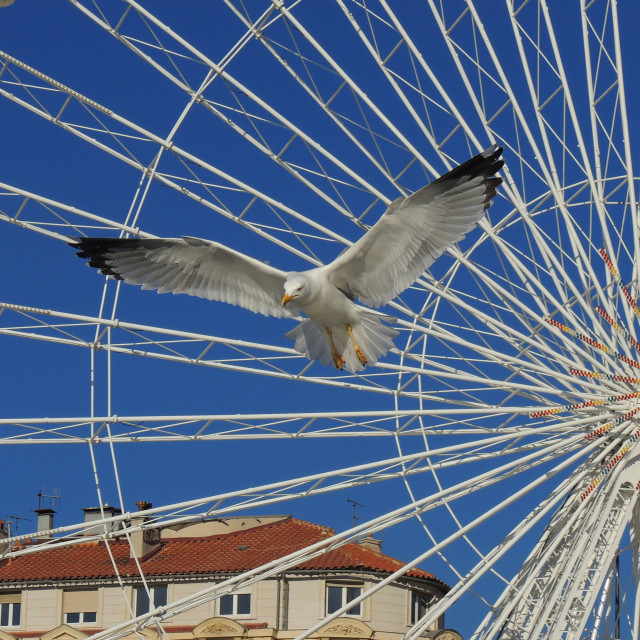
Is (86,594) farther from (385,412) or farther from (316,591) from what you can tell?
(385,412)

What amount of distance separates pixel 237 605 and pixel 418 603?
5010 millimetres

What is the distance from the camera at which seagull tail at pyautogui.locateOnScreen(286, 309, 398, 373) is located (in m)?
21.6

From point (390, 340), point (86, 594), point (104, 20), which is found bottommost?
point (86, 594)

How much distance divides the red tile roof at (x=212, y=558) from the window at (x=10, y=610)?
51cm

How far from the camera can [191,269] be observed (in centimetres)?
2161

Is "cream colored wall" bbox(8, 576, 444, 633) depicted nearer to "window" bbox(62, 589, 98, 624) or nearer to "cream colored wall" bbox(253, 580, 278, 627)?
"cream colored wall" bbox(253, 580, 278, 627)

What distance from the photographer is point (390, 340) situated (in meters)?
21.6

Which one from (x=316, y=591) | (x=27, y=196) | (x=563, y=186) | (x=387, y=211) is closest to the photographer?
(x=387, y=211)

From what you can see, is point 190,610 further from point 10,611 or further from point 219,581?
point 10,611

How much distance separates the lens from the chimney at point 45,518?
155 feet

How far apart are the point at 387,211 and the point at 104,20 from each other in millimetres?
5875

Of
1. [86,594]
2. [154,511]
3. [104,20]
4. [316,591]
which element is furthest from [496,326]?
[86,594]

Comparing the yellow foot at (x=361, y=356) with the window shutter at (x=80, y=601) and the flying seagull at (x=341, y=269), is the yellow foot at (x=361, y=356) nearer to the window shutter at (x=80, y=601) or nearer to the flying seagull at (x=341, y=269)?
the flying seagull at (x=341, y=269)

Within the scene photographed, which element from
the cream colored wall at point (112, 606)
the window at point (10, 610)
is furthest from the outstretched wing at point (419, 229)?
the window at point (10, 610)
